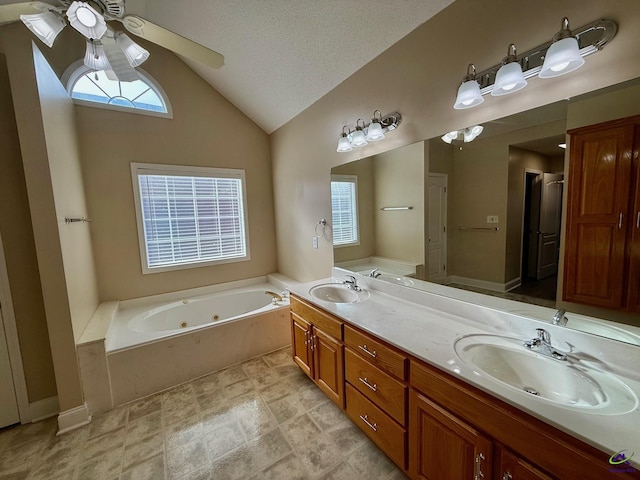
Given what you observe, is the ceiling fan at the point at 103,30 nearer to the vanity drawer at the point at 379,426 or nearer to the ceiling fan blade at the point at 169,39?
the ceiling fan blade at the point at 169,39

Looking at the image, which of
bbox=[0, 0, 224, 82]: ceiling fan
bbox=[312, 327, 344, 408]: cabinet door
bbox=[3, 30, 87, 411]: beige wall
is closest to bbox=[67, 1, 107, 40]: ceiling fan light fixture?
bbox=[0, 0, 224, 82]: ceiling fan

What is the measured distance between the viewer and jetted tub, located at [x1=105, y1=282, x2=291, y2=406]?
7.02 feet

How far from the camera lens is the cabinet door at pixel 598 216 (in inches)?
39.4

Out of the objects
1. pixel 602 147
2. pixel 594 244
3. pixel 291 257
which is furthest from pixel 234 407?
pixel 602 147

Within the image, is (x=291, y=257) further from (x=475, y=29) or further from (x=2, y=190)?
(x=475, y=29)

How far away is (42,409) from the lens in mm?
1970

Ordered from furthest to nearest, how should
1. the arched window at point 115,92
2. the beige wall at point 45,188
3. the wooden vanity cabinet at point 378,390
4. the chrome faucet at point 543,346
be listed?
the arched window at point 115,92 < the beige wall at point 45,188 < the wooden vanity cabinet at point 378,390 < the chrome faucet at point 543,346

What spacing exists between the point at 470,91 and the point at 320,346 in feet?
6.08

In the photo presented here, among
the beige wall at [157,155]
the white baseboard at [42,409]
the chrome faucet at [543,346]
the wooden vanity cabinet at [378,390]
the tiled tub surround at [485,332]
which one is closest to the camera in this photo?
the tiled tub surround at [485,332]

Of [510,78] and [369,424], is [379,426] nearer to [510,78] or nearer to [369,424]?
[369,424]

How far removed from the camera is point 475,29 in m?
1.35

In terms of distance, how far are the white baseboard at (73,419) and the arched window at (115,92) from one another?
2.83 metres

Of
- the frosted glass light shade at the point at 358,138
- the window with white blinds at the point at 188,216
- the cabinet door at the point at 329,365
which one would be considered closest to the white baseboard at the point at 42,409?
the window with white blinds at the point at 188,216

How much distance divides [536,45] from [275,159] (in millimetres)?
2942
